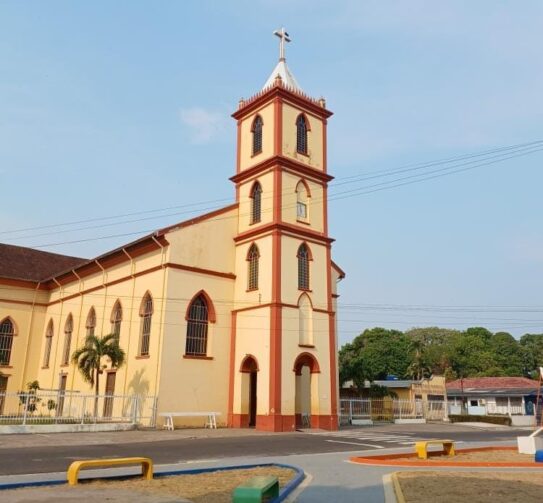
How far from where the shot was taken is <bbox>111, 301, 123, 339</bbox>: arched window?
2811 cm

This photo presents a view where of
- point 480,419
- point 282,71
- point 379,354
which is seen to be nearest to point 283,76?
point 282,71

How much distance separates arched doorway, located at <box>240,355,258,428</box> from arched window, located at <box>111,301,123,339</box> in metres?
7.14

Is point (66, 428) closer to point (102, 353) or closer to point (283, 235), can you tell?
point (102, 353)

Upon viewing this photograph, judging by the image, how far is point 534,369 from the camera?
8456 cm

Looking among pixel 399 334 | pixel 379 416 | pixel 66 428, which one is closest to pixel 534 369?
pixel 399 334

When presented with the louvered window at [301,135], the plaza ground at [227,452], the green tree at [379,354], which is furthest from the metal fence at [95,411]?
the green tree at [379,354]

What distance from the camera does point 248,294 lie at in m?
Result: 26.1

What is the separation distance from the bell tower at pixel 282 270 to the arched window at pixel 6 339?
17.2 meters

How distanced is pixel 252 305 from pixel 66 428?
9.49m

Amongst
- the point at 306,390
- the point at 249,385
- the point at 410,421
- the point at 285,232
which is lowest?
the point at 410,421

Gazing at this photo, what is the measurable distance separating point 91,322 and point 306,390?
13.0 m

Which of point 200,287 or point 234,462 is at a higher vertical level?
point 200,287

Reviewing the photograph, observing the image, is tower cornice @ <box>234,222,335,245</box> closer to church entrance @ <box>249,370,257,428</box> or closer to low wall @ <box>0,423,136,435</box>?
church entrance @ <box>249,370,257,428</box>

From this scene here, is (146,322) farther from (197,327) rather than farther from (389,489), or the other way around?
(389,489)
